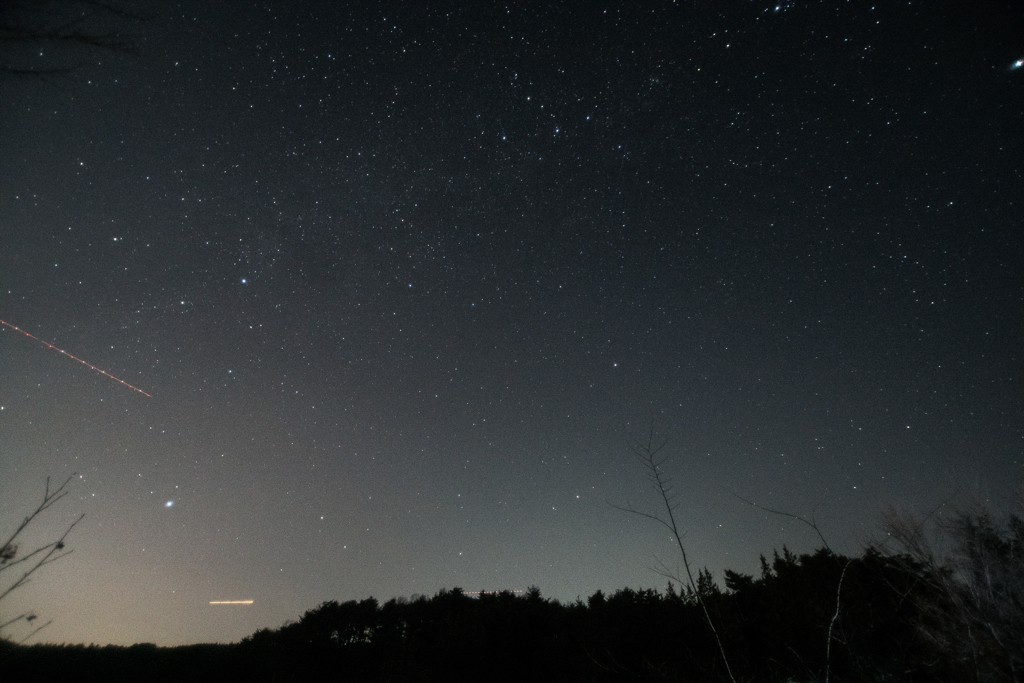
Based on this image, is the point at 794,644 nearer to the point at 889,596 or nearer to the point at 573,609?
the point at 889,596

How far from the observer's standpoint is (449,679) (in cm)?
1373

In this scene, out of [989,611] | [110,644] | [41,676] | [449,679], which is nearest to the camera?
[989,611]

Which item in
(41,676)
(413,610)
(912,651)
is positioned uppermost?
(413,610)

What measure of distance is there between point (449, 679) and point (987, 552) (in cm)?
1570

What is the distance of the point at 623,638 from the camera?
17.2 metres

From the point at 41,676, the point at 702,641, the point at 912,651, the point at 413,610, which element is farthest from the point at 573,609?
the point at 41,676

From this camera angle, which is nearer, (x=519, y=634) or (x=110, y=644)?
(x=519, y=634)

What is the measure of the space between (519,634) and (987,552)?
50.3 ft

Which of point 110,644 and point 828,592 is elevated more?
point 828,592

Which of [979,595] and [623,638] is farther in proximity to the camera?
[623,638]

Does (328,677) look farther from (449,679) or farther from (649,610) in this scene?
(649,610)

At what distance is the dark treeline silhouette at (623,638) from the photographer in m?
13.2

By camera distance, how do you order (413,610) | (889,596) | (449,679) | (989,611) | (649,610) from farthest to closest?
(413,610)
(649,610)
(889,596)
(449,679)
(989,611)

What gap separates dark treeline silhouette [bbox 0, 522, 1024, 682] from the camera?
43.2 feet
